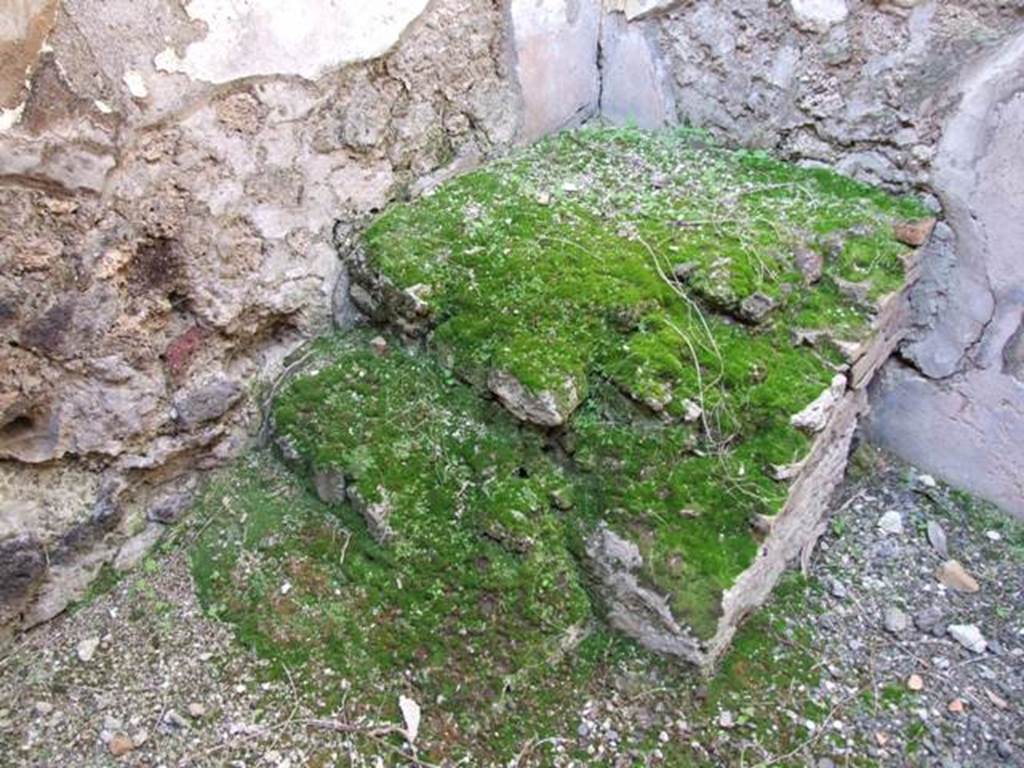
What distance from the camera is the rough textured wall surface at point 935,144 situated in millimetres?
2246

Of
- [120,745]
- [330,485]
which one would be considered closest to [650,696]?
[330,485]

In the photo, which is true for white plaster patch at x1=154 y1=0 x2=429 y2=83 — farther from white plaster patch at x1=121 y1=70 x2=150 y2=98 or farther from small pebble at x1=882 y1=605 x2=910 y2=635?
small pebble at x1=882 y1=605 x2=910 y2=635

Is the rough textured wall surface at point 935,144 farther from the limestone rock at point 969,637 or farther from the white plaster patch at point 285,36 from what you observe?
the white plaster patch at point 285,36

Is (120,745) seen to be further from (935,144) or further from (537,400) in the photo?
(935,144)

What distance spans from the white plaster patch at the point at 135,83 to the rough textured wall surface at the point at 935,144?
1.67 metres

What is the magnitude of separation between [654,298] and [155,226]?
1188 millimetres

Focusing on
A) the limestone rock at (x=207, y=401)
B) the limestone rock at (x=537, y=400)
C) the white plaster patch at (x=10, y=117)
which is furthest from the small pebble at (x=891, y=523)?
the white plaster patch at (x=10, y=117)

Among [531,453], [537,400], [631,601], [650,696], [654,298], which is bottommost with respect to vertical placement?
[650,696]

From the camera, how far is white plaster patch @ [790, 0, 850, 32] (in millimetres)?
2428

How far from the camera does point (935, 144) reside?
7.70 feet

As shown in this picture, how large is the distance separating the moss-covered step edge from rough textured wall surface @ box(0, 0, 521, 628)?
24 centimetres

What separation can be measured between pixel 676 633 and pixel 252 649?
93 centimetres

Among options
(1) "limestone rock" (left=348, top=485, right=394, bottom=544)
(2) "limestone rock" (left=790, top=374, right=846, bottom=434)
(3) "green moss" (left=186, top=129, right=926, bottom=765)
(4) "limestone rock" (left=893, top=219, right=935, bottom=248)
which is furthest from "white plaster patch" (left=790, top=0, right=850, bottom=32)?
(1) "limestone rock" (left=348, top=485, right=394, bottom=544)

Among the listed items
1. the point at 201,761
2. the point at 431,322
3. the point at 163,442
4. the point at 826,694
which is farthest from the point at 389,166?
the point at 826,694
